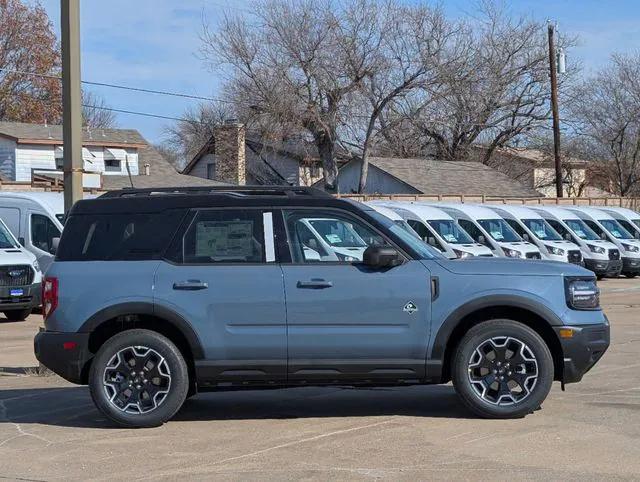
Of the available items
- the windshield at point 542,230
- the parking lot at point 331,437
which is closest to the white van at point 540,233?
the windshield at point 542,230

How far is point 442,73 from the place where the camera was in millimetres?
40938

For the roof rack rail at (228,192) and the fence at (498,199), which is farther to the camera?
the fence at (498,199)

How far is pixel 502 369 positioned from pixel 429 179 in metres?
37.2

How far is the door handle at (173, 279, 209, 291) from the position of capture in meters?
8.10

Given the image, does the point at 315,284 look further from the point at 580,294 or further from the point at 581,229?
the point at 581,229

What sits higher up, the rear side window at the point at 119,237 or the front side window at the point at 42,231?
the front side window at the point at 42,231

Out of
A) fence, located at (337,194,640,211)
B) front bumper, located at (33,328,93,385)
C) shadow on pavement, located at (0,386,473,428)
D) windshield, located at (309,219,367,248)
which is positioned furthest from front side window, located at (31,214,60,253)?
front bumper, located at (33,328,93,385)

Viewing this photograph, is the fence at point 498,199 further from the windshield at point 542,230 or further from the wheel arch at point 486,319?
the wheel arch at point 486,319

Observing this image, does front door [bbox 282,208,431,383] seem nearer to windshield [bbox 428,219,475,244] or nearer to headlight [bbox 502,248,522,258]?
windshield [bbox 428,219,475,244]

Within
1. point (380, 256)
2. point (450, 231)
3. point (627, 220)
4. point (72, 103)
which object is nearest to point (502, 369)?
point (380, 256)

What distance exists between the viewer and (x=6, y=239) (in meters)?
19.1

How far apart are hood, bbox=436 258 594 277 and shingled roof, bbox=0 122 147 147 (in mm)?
33836

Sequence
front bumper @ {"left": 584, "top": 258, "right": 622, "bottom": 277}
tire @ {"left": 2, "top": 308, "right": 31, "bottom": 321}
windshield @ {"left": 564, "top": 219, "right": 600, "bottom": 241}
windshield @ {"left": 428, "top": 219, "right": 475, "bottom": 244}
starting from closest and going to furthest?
1. tire @ {"left": 2, "top": 308, "right": 31, "bottom": 321}
2. windshield @ {"left": 428, "top": 219, "right": 475, "bottom": 244}
3. front bumper @ {"left": 584, "top": 258, "right": 622, "bottom": 277}
4. windshield @ {"left": 564, "top": 219, "right": 600, "bottom": 241}

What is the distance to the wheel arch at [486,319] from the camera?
8.08 meters
